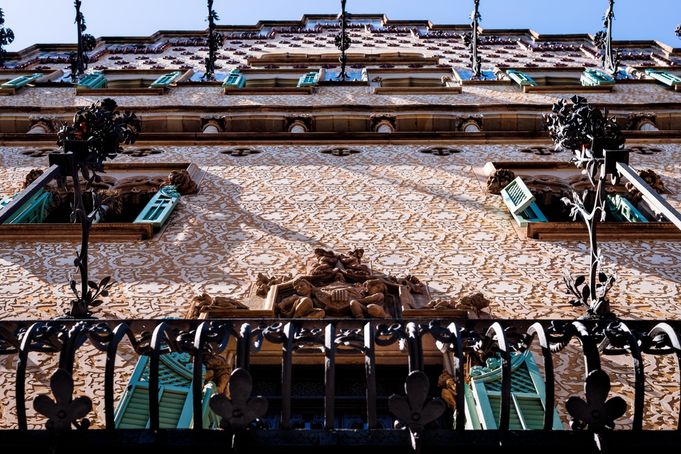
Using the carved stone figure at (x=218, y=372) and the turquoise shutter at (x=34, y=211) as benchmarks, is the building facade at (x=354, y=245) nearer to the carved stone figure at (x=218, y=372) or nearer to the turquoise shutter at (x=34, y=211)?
Result: the carved stone figure at (x=218, y=372)

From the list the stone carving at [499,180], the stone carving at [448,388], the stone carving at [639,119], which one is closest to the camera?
the stone carving at [448,388]

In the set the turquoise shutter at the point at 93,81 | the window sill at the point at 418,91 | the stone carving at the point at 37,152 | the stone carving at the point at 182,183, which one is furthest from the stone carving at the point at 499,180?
the turquoise shutter at the point at 93,81

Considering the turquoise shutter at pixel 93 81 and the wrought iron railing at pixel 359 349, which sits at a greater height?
the turquoise shutter at pixel 93 81

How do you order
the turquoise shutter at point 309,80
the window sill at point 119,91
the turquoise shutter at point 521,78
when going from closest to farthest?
the window sill at point 119,91 < the turquoise shutter at point 521,78 < the turquoise shutter at point 309,80

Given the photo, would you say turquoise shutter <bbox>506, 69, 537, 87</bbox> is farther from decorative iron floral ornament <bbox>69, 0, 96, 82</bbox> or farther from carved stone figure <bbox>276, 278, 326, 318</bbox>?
decorative iron floral ornament <bbox>69, 0, 96, 82</bbox>

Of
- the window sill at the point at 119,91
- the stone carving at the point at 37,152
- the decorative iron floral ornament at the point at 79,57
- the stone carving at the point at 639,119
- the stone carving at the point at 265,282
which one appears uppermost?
the decorative iron floral ornament at the point at 79,57

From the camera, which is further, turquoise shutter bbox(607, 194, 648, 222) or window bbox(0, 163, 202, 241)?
turquoise shutter bbox(607, 194, 648, 222)

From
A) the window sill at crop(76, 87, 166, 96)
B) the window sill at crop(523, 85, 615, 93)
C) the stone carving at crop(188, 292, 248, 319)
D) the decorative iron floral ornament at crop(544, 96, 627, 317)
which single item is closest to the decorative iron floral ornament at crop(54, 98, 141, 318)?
the stone carving at crop(188, 292, 248, 319)

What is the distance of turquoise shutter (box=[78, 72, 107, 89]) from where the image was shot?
15.2m

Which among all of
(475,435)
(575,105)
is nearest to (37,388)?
(475,435)

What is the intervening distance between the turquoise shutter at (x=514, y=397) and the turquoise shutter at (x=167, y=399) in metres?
1.77

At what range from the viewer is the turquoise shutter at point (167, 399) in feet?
14.6

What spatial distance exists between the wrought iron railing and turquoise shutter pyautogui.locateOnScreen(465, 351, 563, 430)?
2.62ft

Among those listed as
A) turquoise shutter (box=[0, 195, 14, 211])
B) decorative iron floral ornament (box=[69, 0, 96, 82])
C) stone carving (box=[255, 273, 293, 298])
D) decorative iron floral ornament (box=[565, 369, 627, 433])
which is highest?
decorative iron floral ornament (box=[69, 0, 96, 82])
